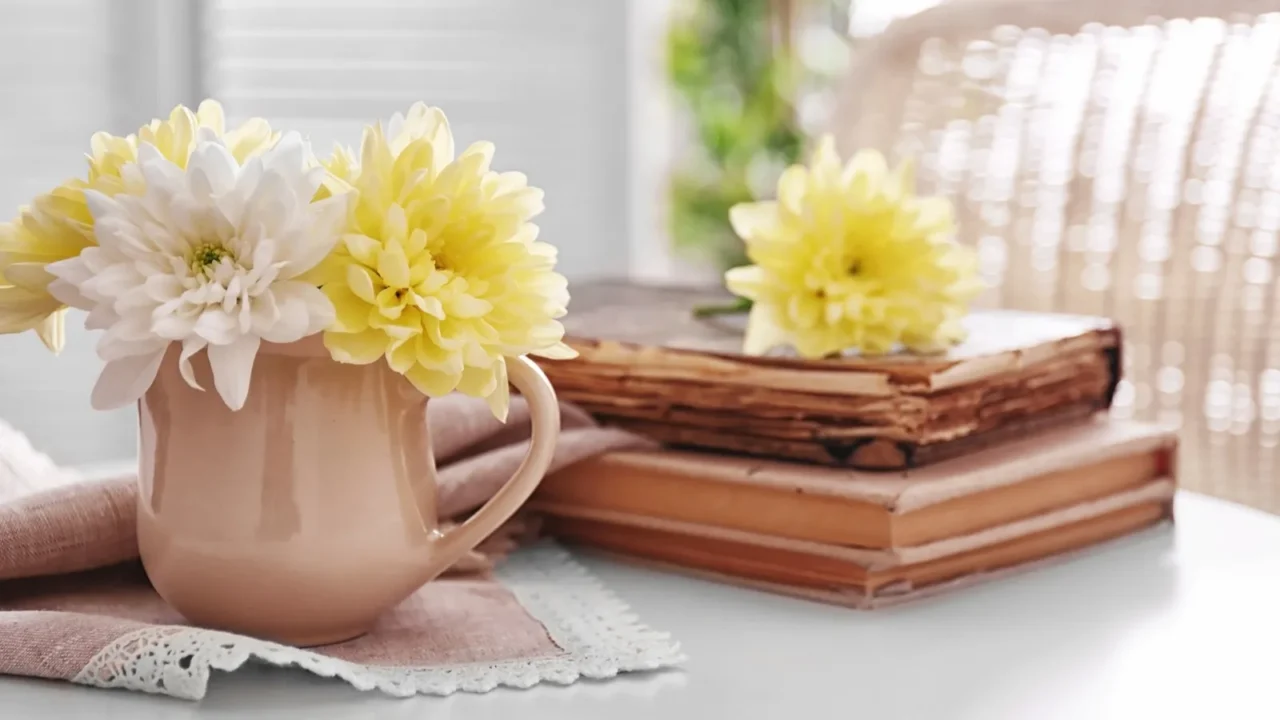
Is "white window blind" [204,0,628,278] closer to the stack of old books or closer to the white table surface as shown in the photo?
the stack of old books

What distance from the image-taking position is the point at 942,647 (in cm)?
63

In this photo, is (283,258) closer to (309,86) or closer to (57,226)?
(57,226)

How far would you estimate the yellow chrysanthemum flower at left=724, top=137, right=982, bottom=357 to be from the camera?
0.73 m

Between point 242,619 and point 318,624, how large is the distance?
0.03 m

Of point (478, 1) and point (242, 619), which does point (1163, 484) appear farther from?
point (478, 1)

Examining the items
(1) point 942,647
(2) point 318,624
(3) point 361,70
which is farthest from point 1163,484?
(3) point 361,70

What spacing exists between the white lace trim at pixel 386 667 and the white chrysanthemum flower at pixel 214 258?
0.33 feet

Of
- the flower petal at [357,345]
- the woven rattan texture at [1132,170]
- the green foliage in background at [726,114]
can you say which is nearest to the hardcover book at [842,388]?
the flower petal at [357,345]

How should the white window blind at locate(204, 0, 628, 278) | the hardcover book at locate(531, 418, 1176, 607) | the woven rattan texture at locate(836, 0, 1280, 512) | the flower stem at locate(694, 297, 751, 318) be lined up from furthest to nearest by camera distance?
the white window blind at locate(204, 0, 628, 278) < the woven rattan texture at locate(836, 0, 1280, 512) < the flower stem at locate(694, 297, 751, 318) < the hardcover book at locate(531, 418, 1176, 607)

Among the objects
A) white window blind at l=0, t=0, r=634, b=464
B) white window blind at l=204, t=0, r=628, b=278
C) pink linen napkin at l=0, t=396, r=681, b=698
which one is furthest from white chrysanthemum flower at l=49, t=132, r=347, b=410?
white window blind at l=204, t=0, r=628, b=278

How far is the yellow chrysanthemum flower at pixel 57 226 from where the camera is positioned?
0.54 meters

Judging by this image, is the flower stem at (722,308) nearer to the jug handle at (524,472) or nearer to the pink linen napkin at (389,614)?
the pink linen napkin at (389,614)

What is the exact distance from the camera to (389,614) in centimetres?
64

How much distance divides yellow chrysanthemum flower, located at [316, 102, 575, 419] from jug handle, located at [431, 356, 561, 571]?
37mm
